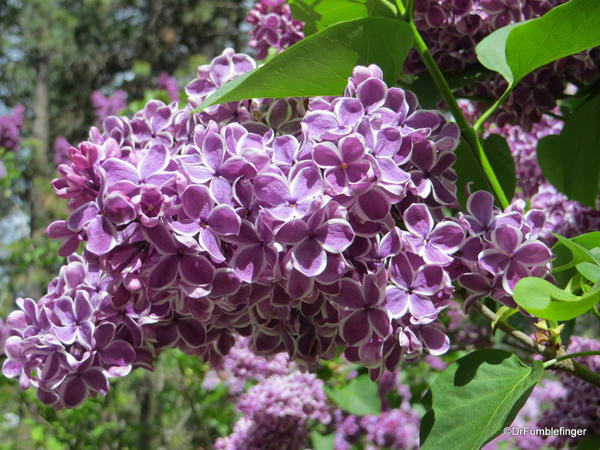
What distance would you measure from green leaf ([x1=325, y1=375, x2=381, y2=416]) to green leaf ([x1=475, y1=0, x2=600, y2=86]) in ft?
3.52

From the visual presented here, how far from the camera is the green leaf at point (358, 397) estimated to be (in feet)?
5.54

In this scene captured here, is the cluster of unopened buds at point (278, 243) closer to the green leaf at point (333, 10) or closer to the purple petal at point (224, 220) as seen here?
the purple petal at point (224, 220)

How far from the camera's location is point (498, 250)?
0.65 m

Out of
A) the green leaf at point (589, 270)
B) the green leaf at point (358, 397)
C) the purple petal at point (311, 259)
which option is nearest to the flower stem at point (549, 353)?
the green leaf at point (589, 270)

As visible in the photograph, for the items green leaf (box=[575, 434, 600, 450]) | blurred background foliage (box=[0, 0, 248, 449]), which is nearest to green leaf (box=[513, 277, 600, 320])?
green leaf (box=[575, 434, 600, 450])

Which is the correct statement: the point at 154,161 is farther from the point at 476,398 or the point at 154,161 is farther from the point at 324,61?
the point at 476,398

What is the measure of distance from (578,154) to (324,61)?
0.59 meters

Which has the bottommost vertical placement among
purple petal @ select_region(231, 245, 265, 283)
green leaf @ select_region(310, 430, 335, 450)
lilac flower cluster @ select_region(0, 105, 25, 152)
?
green leaf @ select_region(310, 430, 335, 450)

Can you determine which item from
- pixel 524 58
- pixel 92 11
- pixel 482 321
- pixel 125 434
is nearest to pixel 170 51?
pixel 92 11

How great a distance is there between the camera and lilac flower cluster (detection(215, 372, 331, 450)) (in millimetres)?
1653

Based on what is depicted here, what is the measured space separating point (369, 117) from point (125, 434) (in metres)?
2.42

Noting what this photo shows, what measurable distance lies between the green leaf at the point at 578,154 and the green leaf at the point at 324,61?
0.48 meters

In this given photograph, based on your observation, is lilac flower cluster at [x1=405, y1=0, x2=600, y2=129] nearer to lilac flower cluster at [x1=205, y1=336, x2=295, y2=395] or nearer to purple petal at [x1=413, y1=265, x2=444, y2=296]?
purple petal at [x1=413, y1=265, x2=444, y2=296]

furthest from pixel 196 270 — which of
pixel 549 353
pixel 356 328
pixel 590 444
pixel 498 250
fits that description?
pixel 590 444
